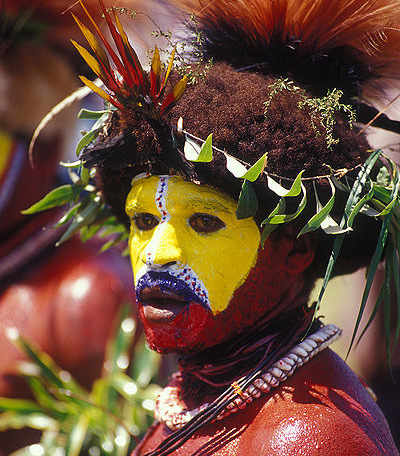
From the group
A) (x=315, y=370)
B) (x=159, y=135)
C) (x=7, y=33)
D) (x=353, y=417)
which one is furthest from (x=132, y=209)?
(x=7, y=33)

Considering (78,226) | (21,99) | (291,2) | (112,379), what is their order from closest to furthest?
(291,2) → (78,226) → (112,379) → (21,99)

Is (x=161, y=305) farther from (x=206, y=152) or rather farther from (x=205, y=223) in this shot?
(x=206, y=152)

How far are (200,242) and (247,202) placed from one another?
14 centimetres

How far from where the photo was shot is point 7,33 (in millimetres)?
2586

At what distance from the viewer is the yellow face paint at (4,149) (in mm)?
2535

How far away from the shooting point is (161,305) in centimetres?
135

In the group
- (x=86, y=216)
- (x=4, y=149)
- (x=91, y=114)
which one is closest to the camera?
(x=91, y=114)

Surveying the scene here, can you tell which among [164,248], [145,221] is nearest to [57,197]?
[145,221]

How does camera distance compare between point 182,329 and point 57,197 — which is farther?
point 57,197

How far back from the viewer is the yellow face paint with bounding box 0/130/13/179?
2535 millimetres

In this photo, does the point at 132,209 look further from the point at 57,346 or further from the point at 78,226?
the point at 57,346

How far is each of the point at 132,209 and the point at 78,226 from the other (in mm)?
331

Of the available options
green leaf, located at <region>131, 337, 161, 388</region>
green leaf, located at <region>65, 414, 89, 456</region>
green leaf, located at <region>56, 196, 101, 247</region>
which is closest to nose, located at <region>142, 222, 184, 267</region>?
green leaf, located at <region>56, 196, 101, 247</region>

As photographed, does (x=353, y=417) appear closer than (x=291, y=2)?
Yes
